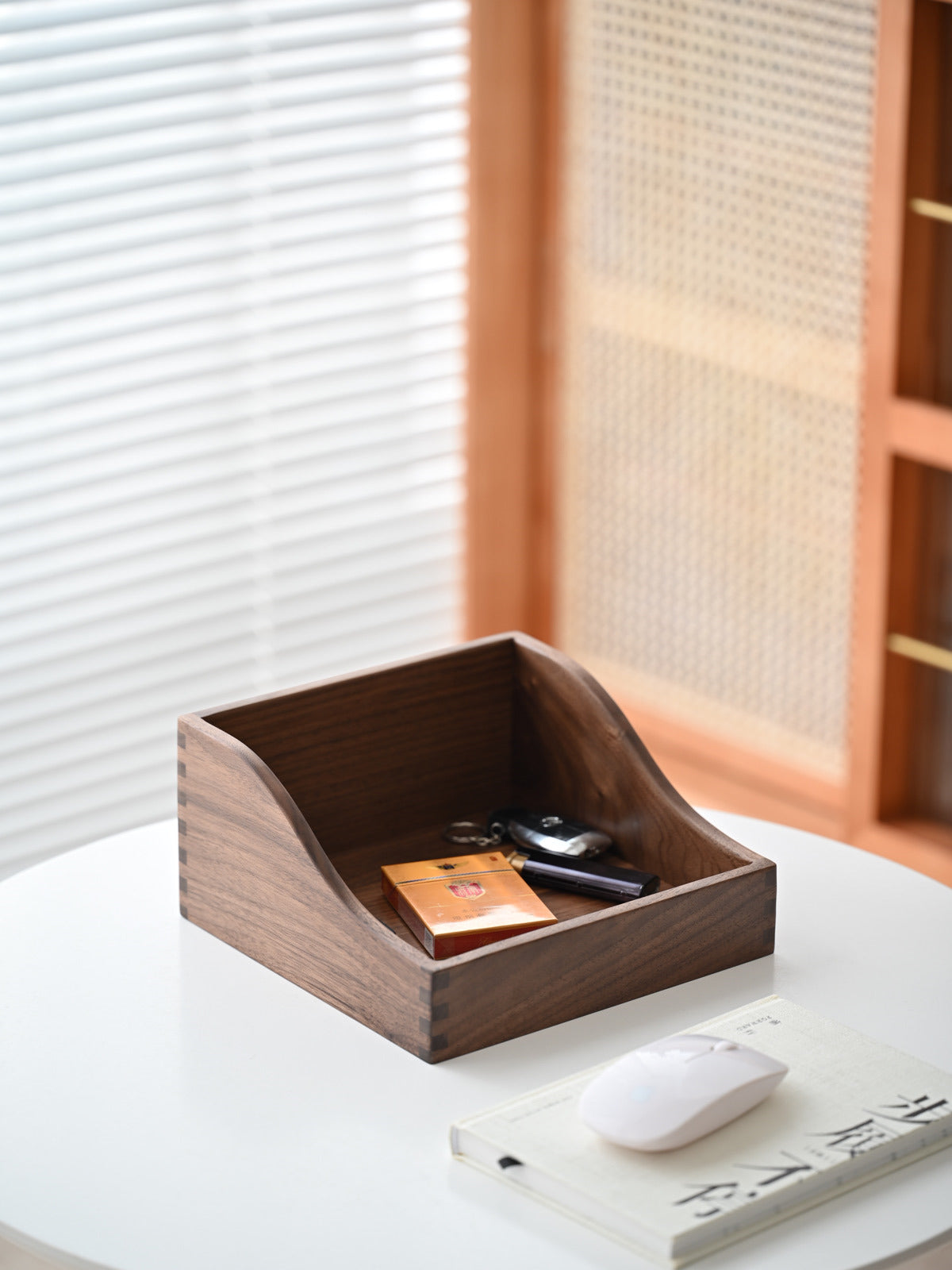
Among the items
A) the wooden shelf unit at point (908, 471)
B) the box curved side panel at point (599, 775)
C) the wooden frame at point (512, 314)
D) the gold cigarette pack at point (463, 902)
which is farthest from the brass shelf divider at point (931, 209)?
the gold cigarette pack at point (463, 902)

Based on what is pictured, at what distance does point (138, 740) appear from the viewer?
257 centimetres

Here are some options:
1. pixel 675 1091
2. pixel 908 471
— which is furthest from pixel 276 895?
pixel 908 471

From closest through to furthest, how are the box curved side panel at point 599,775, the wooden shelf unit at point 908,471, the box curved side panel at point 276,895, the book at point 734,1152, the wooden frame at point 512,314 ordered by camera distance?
the book at point 734,1152 < the box curved side panel at point 276,895 < the box curved side panel at point 599,775 < the wooden shelf unit at point 908,471 < the wooden frame at point 512,314

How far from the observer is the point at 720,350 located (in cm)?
251

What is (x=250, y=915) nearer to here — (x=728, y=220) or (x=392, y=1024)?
(x=392, y=1024)

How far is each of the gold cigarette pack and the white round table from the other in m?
0.08

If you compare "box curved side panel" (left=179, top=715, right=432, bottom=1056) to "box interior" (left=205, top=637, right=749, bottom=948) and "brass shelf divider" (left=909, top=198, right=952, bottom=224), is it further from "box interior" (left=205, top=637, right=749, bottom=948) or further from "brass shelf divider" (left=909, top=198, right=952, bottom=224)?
"brass shelf divider" (left=909, top=198, right=952, bottom=224)

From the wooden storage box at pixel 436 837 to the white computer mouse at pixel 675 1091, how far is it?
0.13 meters

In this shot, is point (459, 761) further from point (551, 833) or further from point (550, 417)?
point (550, 417)

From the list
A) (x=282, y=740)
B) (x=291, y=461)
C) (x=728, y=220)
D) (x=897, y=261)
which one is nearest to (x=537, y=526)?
(x=291, y=461)

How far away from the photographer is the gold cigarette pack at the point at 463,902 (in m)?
1.25

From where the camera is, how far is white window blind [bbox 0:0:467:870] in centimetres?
235

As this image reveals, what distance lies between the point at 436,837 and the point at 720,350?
120 centimetres

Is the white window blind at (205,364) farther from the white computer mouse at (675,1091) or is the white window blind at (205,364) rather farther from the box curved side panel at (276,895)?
the white computer mouse at (675,1091)
